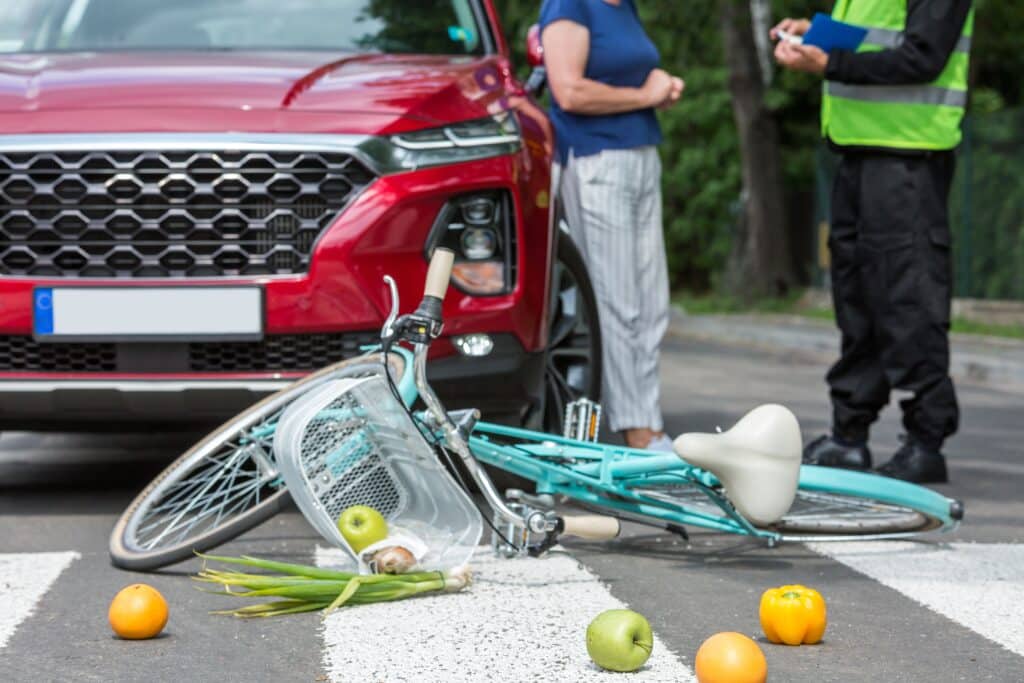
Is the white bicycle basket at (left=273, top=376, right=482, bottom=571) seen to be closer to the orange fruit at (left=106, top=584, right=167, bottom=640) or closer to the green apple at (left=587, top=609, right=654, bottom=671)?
the orange fruit at (left=106, top=584, right=167, bottom=640)

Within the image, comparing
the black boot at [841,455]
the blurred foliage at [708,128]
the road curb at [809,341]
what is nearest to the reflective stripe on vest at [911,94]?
the black boot at [841,455]

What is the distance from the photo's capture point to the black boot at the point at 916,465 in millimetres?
6531

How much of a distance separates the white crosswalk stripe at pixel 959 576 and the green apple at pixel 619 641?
2.71 ft

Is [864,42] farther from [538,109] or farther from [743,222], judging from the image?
[743,222]

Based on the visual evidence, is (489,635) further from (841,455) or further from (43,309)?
(841,455)

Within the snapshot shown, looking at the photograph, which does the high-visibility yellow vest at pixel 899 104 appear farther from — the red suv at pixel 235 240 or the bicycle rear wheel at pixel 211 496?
the bicycle rear wheel at pixel 211 496

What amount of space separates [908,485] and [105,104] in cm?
261

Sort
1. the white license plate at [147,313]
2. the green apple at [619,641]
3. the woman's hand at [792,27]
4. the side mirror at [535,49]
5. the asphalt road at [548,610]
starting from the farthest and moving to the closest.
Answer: the side mirror at [535,49] → the woman's hand at [792,27] → the white license plate at [147,313] → the asphalt road at [548,610] → the green apple at [619,641]

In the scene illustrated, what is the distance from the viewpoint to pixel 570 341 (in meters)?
6.54

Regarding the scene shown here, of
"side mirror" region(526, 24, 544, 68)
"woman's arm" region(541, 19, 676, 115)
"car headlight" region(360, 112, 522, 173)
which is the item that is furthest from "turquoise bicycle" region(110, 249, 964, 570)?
"side mirror" region(526, 24, 544, 68)

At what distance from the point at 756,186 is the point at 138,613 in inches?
748

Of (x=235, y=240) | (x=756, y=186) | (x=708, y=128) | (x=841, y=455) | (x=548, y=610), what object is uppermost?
(x=235, y=240)

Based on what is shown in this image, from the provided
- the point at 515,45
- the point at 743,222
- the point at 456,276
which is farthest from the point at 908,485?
the point at 515,45

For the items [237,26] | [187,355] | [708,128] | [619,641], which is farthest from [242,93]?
[708,128]
